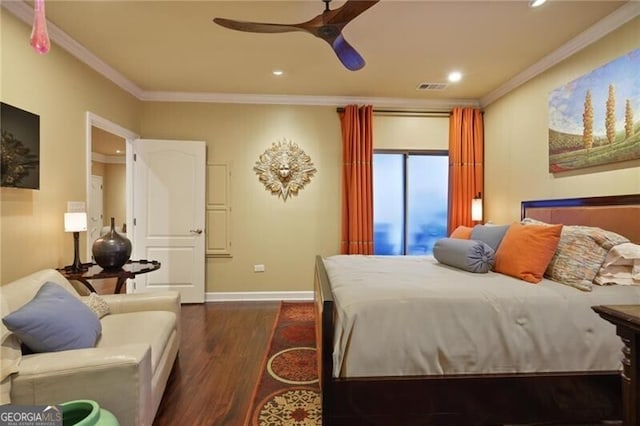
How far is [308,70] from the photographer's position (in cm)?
356

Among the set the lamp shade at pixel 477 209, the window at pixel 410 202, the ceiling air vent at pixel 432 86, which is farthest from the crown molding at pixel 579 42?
the lamp shade at pixel 477 209

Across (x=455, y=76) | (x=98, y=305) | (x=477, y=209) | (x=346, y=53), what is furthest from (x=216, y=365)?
(x=455, y=76)

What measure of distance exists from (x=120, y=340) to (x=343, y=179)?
10.4ft

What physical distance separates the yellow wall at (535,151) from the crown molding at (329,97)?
0.24ft

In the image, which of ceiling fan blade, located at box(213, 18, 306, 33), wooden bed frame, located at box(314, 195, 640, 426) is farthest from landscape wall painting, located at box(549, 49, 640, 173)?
ceiling fan blade, located at box(213, 18, 306, 33)

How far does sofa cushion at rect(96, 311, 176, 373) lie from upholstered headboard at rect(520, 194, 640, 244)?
330 centimetres

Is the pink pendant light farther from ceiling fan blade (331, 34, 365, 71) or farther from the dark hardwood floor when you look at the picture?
the dark hardwood floor

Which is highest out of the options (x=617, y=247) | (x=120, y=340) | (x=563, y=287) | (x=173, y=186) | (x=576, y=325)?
(x=173, y=186)

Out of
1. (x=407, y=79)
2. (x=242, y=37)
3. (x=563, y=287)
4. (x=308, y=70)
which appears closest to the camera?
(x=563, y=287)

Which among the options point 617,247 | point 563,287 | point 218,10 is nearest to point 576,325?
point 563,287

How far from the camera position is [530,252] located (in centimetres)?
223

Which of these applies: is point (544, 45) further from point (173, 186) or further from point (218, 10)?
point (173, 186)

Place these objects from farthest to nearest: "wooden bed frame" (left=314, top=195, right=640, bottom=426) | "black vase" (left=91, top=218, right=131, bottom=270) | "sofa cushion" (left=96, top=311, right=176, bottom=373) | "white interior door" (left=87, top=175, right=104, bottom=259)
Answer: "white interior door" (left=87, top=175, right=104, bottom=259), "black vase" (left=91, top=218, right=131, bottom=270), "sofa cushion" (left=96, top=311, right=176, bottom=373), "wooden bed frame" (left=314, top=195, right=640, bottom=426)

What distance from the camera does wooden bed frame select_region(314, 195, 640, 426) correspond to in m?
1.76
